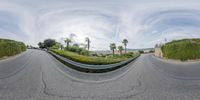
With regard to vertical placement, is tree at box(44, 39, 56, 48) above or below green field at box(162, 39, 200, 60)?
above

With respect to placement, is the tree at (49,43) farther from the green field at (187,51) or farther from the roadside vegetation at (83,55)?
the green field at (187,51)

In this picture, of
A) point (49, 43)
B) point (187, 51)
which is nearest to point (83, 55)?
point (187, 51)

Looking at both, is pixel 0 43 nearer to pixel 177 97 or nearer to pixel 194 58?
pixel 194 58

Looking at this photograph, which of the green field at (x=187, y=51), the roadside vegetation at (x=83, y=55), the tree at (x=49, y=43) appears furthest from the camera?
the tree at (x=49, y=43)

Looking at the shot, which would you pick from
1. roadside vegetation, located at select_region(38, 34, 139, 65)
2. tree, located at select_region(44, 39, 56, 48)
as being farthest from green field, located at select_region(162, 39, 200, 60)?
tree, located at select_region(44, 39, 56, 48)

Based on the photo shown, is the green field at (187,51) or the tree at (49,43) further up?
the tree at (49,43)

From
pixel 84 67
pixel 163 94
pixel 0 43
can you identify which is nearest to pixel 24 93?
pixel 163 94

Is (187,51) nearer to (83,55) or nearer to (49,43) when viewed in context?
(83,55)

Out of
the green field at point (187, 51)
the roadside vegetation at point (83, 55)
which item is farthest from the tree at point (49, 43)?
the green field at point (187, 51)

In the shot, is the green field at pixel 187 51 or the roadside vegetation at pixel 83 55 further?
the green field at pixel 187 51

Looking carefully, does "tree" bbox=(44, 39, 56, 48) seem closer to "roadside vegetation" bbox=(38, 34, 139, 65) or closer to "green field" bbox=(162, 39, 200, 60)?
"roadside vegetation" bbox=(38, 34, 139, 65)

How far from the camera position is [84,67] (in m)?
22.8

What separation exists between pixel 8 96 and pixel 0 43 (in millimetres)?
48540

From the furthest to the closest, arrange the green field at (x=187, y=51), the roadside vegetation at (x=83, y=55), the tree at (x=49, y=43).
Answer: the tree at (x=49, y=43) → the green field at (x=187, y=51) → the roadside vegetation at (x=83, y=55)
